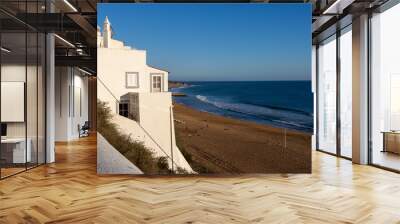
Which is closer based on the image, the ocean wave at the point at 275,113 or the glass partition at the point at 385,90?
the ocean wave at the point at 275,113

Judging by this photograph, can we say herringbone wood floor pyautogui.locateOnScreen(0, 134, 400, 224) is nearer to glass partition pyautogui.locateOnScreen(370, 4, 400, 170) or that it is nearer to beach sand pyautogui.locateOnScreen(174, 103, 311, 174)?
beach sand pyautogui.locateOnScreen(174, 103, 311, 174)

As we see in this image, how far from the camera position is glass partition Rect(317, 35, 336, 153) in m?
9.79

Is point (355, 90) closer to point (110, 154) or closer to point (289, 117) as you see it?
point (289, 117)

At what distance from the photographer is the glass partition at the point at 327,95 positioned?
32.1 ft

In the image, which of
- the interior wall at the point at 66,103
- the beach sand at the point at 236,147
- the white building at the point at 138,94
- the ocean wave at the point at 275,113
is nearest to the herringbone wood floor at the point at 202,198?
the beach sand at the point at 236,147

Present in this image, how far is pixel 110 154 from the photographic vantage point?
634 centimetres

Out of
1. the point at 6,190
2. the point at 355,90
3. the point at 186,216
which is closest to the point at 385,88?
the point at 355,90

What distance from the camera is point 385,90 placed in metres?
7.31

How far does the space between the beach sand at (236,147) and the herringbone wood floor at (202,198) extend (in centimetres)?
21

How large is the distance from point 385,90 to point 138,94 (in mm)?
4671

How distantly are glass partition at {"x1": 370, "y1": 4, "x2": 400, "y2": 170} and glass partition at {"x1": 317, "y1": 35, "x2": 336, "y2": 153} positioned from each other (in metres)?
1.93

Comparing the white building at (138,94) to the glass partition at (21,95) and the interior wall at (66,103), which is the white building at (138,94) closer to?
the glass partition at (21,95)

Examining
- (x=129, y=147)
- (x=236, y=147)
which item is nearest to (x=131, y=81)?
(x=129, y=147)

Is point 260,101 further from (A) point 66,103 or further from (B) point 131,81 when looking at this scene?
(A) point 66,103
